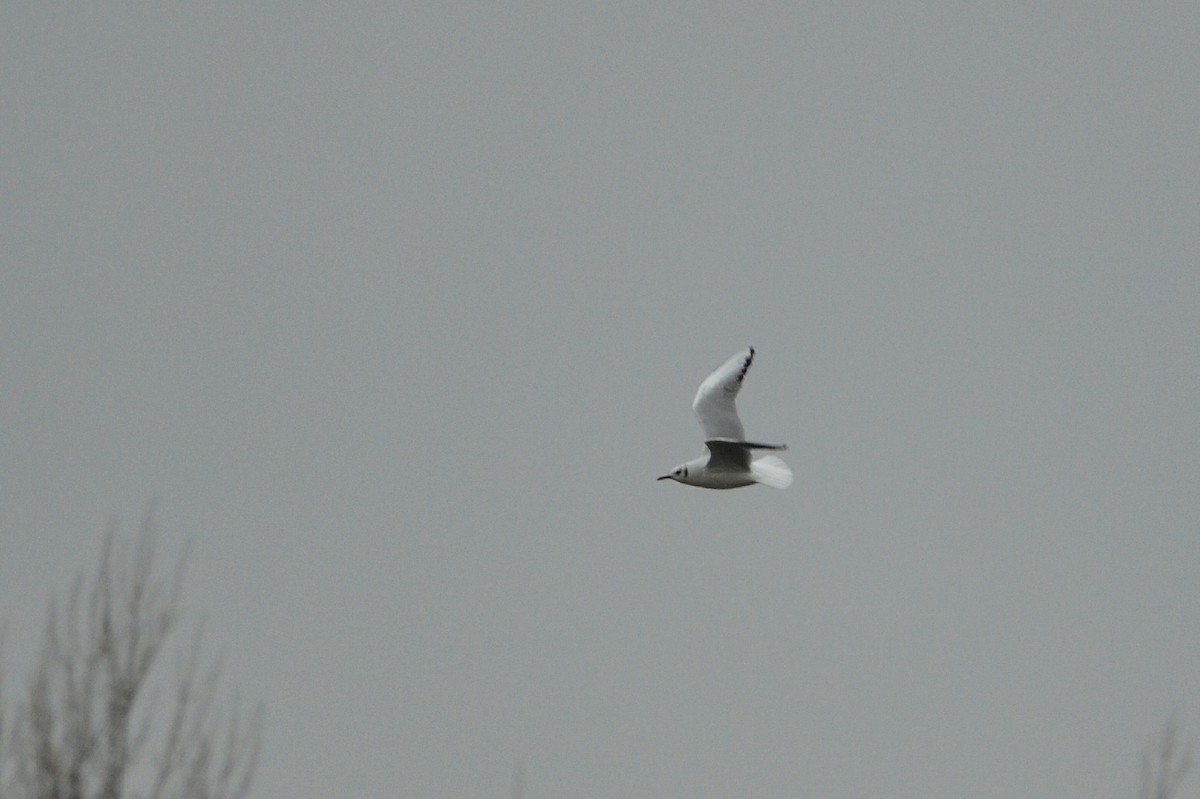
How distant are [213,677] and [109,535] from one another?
1673mm

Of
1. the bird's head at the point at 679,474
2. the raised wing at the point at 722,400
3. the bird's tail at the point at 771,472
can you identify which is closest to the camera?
the bird's tail at the point at 771,472

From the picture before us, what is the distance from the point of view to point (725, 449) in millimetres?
20672

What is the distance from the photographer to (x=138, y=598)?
670 inches

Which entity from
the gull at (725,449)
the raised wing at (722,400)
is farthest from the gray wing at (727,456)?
the raised wing at (722,400)

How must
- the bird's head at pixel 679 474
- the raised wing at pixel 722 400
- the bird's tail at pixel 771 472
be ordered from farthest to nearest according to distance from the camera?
the raised wing at pixel 722 400 < the bird's head at pixel 679 474 < the bird's tail at pixel 771 472

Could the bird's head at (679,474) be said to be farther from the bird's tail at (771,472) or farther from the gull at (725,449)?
the bird's tail at (771,472)

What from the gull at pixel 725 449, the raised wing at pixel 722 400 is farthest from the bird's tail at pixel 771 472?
the raised wing at pixel 722 400

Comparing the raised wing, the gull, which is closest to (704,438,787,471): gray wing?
the gull

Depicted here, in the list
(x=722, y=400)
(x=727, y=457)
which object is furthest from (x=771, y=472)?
(x=722, y=400)

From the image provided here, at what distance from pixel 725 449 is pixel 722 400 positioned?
1878mm

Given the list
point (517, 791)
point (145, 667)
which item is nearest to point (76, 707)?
point (145, 667)

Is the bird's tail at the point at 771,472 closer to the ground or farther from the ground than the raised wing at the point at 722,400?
closer to the ground

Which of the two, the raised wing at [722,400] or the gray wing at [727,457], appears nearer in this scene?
the gray wing at [727,457]

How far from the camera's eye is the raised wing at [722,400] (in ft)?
72.3
